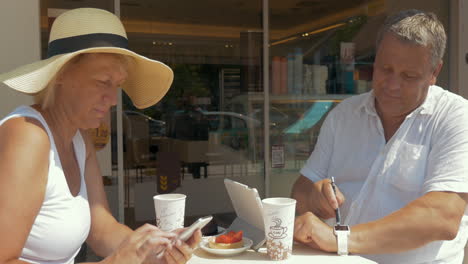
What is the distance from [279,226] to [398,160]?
70 cm

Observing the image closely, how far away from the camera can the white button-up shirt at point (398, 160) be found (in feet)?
5.44

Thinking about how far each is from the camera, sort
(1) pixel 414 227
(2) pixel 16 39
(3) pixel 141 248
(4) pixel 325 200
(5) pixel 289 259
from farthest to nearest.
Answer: (2) pixel 16 39, (4) pixel 325 200, (1) pixel 414 227, (5) pixel 289 259, (3) pixel 141 248

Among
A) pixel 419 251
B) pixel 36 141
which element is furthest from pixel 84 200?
pixel 419 251

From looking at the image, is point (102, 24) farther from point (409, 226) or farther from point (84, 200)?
point (409, 226)

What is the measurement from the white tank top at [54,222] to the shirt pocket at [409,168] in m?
1.21

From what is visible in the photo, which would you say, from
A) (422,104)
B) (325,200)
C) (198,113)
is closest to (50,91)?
(325,200)

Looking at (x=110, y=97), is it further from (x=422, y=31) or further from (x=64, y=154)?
(x=422, y=31)

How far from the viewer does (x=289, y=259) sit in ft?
4.70

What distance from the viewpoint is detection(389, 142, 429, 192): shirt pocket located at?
5.72ft

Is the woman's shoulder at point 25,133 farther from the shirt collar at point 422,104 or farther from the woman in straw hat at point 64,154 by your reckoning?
the shirt collar at point 422,104

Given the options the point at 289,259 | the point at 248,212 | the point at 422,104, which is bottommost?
the point at 289,259

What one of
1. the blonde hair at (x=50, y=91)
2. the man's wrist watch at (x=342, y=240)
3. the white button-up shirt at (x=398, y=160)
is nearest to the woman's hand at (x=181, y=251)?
the man's wrist watch at (x=342, y=240)

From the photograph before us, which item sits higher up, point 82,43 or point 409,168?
point 82,43

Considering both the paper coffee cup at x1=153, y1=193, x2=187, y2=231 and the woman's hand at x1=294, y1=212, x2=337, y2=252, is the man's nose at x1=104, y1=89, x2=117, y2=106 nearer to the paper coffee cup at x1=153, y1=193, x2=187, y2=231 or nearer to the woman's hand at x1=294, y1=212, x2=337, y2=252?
the paper coffee cup at x1=153, y1=193, x2=187, y2=231
